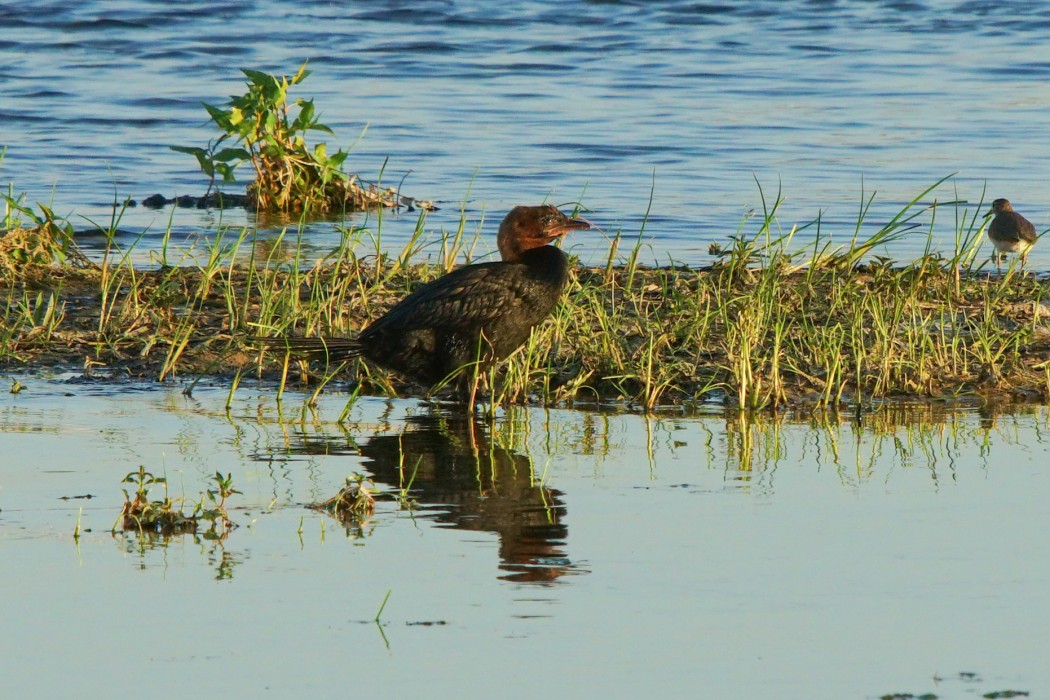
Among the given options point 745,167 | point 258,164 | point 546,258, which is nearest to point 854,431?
point 546,258

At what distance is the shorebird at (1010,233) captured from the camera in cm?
994

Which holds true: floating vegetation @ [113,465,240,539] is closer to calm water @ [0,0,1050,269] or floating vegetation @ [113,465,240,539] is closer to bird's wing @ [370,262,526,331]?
bird's wing @ [370,262,526,331]

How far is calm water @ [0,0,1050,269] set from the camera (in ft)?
41.7

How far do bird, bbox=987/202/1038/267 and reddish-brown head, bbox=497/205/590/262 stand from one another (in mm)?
3563

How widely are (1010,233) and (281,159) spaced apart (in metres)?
4.70

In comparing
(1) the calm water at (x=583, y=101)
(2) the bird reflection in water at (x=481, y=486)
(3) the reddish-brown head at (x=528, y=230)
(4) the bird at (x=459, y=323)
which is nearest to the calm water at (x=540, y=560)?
(2) the bird reflection in water at (x=481, y=486)

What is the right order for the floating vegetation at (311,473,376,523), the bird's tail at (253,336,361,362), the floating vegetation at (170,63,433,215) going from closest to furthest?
1. the floating vegetation at (311,473,376,523)
2. the bird's tail at (253,336,361,362)
3. the floating vegetation at (170,63,433,215)

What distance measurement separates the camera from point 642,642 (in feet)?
13.4

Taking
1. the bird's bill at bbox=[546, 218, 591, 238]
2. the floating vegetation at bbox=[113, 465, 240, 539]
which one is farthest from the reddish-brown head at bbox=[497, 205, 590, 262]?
the floating vegetation at bbox=[113, 465, 240, 539]

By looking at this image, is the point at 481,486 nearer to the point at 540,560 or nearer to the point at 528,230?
the point at 540,560

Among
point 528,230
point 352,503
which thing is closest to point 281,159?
point 528,230

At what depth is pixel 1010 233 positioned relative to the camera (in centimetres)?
1000

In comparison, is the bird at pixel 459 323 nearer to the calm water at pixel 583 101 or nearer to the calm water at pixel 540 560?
the calm water at pixel 540 560

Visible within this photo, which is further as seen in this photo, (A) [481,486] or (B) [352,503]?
(A) [481,486]
